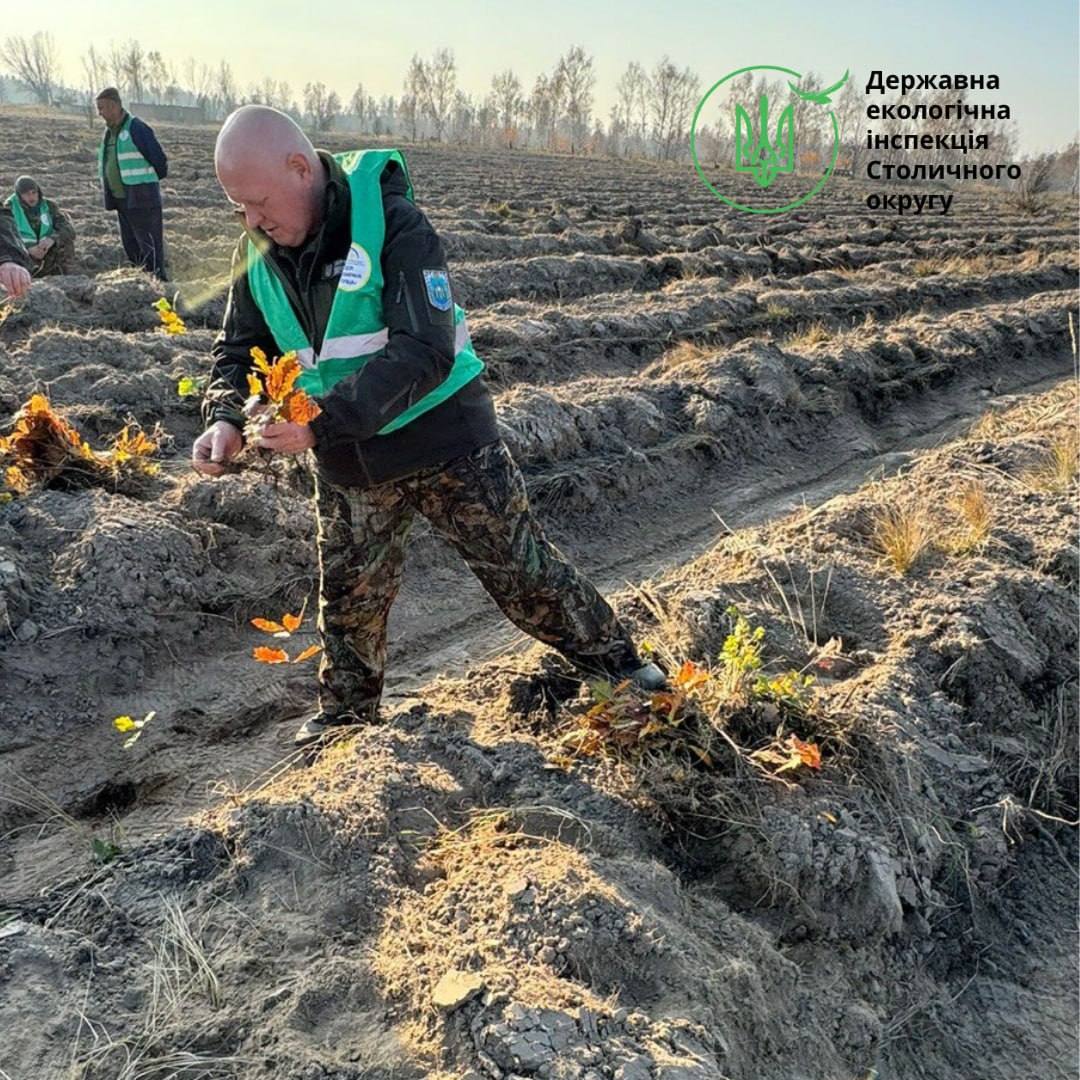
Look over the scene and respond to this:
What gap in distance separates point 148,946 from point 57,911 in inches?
13.4

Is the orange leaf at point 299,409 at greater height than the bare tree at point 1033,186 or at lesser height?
lesser

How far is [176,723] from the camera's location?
3.80 m

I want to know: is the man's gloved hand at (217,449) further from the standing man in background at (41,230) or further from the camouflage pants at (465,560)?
the standing man in background at (41,230)

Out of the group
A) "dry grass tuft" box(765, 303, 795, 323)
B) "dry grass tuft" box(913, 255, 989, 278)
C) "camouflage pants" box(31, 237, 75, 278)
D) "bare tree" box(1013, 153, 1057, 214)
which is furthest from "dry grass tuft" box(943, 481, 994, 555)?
"bare tree" box(1013, 153, 1057, 214)

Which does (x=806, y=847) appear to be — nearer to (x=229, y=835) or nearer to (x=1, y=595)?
(x=229, y=835)

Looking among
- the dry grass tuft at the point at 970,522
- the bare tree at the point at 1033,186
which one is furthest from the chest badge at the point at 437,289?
the bare tree at the point at 1033,186

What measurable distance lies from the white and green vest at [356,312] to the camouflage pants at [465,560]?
0.95 ft

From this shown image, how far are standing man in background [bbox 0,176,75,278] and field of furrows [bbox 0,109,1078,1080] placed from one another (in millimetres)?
2517

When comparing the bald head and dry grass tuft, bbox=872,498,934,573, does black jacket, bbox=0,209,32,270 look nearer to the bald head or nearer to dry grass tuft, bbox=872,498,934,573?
the bald head

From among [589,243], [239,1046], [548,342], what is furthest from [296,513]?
[589,243]

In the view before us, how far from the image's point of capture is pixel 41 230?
9359mm

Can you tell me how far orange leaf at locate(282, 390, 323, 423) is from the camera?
2.32 meters

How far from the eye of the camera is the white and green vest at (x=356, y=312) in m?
2.41

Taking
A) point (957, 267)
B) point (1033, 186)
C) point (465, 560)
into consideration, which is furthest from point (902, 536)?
point (1033, 186)
